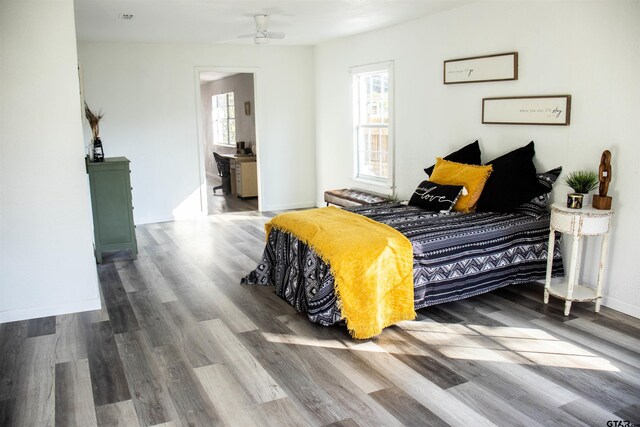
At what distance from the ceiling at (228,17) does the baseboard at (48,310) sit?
249 cm

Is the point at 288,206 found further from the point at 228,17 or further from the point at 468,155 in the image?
the point at 468,155

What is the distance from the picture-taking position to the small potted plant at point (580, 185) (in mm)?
3596

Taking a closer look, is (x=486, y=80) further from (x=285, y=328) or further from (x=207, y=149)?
(x=207, y=149)

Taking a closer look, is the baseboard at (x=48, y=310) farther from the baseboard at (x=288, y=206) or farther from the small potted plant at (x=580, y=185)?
the baseboard at (x=288, y=206)

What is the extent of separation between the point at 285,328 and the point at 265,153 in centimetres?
444

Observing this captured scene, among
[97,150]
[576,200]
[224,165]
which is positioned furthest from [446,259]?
[224,165]

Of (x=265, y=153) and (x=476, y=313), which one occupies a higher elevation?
(x=265, y=153)

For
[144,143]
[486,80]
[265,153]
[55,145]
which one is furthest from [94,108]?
[486,80]

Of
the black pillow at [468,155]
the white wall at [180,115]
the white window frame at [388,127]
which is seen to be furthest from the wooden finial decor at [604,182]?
the white wall at [180,115]

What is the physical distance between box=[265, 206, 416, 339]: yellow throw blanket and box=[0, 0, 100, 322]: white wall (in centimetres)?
171

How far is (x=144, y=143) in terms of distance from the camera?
6883 millimetres

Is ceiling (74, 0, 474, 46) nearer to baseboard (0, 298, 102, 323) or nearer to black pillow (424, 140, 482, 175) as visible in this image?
black pillow (424, 140, 482, 175)

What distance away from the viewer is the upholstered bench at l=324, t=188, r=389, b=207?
6000 millimetres

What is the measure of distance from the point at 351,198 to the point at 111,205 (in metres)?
2.67
